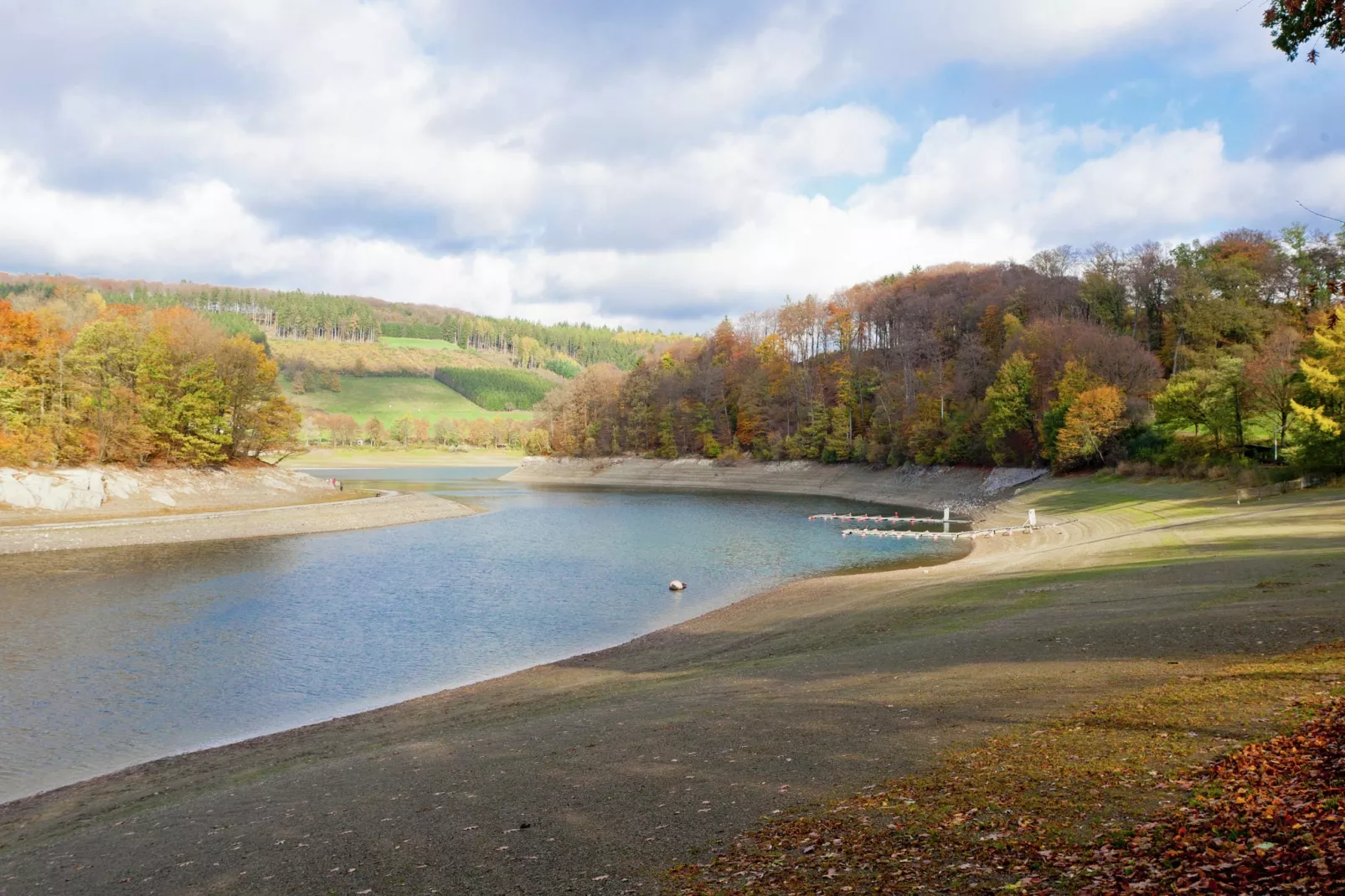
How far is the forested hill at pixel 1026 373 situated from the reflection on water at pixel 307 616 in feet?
68.1

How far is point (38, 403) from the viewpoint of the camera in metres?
53.2

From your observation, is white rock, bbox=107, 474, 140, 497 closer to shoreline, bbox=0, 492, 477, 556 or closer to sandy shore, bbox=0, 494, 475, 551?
shoreline, bbox=0, 492, 477, 556

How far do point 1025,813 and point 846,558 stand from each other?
33.9m

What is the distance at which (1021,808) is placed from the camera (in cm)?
692

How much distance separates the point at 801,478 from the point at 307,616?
7348 cm

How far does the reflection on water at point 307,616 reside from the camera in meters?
17.5

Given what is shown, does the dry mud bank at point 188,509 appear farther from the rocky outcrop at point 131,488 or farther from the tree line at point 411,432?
the tree line at point 411,432

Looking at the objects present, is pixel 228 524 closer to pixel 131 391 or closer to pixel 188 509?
pixel 188 509

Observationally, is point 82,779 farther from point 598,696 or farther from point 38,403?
point 38,403

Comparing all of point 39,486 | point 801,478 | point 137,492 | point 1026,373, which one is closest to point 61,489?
point 39,486

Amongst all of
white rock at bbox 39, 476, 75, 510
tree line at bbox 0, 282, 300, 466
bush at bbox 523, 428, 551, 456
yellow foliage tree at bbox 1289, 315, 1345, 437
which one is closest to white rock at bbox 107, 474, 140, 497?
white rock at bbox 39, 476, 75, 510

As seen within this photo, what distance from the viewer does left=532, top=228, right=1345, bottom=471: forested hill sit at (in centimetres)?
4853

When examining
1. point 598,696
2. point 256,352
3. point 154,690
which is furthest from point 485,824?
point 256,352

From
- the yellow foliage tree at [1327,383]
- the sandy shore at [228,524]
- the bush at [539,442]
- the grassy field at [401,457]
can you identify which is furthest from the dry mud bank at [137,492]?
the grassy field at [401,457]
